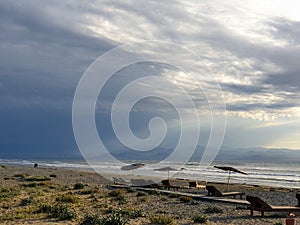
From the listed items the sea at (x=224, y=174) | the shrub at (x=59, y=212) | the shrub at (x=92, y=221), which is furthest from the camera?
the sea at (x=224, y=174)

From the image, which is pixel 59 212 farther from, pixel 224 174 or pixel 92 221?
pixel 224 174

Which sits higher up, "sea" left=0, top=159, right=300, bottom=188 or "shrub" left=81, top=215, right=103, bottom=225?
"shrub" left=81, top=215, right=103, bottom=225

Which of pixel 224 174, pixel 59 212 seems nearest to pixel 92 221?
pixel 59 212

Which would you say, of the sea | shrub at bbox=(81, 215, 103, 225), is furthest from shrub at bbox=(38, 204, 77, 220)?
the sea

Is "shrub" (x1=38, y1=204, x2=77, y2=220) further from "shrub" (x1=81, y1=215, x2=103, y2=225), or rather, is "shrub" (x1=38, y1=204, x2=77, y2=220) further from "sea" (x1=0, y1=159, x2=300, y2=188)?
"sea" (x1=0, y1=159, x2=300, y2=188)

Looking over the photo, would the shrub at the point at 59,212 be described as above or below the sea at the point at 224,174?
above

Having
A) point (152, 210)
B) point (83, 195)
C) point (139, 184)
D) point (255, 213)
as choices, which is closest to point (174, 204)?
point (152, 210)

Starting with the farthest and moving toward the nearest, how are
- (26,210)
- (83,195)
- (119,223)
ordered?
(83,195) < (26,210) < (119,223)

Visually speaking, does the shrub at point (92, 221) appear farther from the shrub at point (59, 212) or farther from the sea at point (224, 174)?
the sea at point (224, 174)

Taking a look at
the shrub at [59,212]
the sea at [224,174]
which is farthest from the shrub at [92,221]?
the sea at [224,174]

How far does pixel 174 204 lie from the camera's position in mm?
19062

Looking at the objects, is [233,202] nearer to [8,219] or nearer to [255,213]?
[255,213]

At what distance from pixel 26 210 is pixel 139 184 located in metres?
18.2

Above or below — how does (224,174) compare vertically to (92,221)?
below
